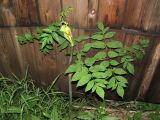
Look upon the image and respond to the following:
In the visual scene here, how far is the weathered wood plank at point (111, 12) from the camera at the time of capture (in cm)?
268

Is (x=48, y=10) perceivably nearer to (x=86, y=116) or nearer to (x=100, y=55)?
(x=100, y=55)

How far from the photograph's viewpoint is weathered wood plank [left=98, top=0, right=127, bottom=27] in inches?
106

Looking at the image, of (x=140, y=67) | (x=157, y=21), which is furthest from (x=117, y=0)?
(x=140, y=67)

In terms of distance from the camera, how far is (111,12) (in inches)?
109

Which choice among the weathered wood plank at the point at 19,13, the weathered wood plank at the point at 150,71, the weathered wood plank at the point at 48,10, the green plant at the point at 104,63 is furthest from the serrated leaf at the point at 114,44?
the weathered wood plank at the point at 19,13

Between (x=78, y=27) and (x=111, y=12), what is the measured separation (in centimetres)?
42

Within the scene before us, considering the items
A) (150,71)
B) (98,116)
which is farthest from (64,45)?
(150,71)

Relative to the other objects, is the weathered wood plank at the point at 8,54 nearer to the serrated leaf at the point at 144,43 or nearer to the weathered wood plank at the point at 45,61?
the weathered wood plank at the point at 45,61

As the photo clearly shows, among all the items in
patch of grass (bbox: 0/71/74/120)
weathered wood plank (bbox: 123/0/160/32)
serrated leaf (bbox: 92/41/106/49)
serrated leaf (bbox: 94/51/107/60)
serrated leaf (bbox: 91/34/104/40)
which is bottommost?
patch of grass (bbox: 0/71/74/120)

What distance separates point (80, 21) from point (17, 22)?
2.46 ft

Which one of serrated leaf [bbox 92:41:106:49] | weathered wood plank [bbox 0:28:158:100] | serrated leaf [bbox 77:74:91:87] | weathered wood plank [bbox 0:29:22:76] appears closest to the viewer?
serrated leaf [bbox 77:74:91:87]

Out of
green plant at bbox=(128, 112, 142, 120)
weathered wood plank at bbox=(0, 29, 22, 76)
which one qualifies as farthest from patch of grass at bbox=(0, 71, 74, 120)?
green plant at bbox=(128, 112, 142, 120)

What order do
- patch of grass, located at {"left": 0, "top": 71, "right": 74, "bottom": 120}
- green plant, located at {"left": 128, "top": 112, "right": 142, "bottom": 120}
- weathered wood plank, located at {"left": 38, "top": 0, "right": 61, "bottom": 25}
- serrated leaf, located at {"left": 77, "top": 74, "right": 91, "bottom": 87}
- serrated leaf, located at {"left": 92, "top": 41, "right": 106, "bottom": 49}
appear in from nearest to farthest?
serrated leaf, located at {"left": 77, "top": 74, "right": 91, "bottom": 87} < weathered wood plank, located at {"left": 38, "top": 0, "right": 61, "bottom": 25} < serrated leaf, located at {"left": 92, "top": 41, "right": 106, "bottom": 49} < patch of grass, located at {"left": 0, "top": 71, "right": 74, "bottom": 120} < green plant, located at {"left": 128, "top": 112, "right": 142, "bottom": 120}

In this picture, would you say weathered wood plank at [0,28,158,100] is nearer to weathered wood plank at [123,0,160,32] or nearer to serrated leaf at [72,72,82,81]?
weathered wood plank at [123,0,160,32]
